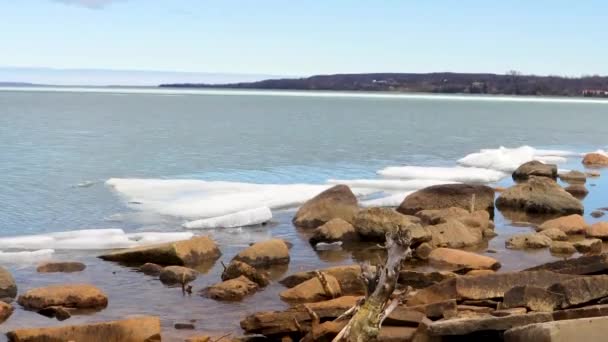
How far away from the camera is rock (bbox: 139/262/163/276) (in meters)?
10.4

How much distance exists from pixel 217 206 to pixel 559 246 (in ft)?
21.4

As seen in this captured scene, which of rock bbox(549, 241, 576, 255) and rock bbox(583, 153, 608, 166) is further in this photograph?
rock bbox(583, 153, 608, 166)

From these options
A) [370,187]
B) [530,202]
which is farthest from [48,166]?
[530,202]

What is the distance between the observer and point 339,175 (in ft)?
76.8

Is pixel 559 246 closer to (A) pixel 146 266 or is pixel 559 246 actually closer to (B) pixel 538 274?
(B) pixel 538 274

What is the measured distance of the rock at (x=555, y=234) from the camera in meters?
12.9

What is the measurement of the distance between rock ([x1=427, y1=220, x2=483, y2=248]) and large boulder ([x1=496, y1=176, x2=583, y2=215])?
12.4 feet

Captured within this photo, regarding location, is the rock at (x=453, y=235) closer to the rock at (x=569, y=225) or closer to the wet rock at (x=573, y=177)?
the rock at (x=569, y=225)

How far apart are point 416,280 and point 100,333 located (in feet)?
12.4

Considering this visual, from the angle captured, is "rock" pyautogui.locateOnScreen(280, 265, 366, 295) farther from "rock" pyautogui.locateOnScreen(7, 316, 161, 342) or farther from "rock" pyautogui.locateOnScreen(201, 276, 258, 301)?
"rock" pyautogui.locateOnScreen(7, 316, 161, 342)

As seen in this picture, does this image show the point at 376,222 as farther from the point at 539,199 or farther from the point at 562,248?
the point at 539,199

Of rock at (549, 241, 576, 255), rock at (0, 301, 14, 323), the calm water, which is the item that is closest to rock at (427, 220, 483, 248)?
the calm water

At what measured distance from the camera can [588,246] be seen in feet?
39.8

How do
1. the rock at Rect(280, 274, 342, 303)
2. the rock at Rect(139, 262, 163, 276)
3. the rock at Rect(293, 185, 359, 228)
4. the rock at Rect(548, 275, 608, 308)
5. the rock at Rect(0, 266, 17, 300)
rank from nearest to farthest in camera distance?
the rock at Rect(548, 275, 608, 308) → the rock at Rect(280, 274, 342, 303) → the rock at Rect(0, 266, 17, 300) → the rock at Rect(139, 262, 163, 276) → the rock at Rect(293, 185, 359, 228)
